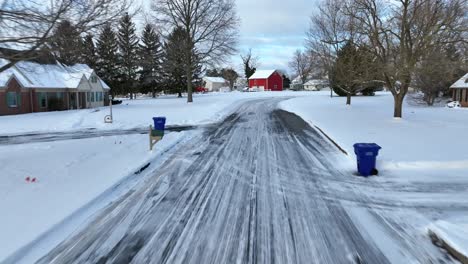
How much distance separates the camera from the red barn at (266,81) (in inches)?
3479

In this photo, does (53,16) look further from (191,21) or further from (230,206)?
(191,21)

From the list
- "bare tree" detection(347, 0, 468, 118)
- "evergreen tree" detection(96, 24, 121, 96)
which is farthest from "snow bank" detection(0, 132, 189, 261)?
"evergreen tree" detection(96, 24, 121, 96)

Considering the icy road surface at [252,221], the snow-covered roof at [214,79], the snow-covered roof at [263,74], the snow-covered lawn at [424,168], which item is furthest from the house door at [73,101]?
the snow-covered roof at [214,79]

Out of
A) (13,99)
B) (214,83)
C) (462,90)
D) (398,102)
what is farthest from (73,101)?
(214,83)

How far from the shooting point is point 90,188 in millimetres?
7695

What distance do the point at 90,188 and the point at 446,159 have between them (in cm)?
981

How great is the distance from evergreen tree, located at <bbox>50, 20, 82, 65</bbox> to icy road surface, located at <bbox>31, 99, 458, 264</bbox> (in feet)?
12.8

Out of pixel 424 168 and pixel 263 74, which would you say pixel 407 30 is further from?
pixel 263 74

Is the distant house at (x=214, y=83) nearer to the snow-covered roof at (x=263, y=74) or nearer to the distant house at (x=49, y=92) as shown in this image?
the snow-covered roof at (x=263, y=74)

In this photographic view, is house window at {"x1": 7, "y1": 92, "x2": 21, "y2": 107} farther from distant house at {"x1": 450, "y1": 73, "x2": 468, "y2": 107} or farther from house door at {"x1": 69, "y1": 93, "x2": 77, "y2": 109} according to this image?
distant house at {"x1": 450, "y1": 73, "x2": 468, "y2": 107}

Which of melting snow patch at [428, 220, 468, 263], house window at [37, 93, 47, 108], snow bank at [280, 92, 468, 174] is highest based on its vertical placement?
house window at [37, 93, 47, 108]

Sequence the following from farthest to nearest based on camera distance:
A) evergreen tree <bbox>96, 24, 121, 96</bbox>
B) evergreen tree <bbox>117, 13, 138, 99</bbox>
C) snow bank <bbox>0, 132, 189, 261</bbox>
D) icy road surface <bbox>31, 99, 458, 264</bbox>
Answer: evergreen tree <bbox>117, 13, 138, 99</bbox>, evergreen tree <bbox>96, 24, 121, 96</bbox>, snow bank <bbox>0, 132, 189, 261</bbox>, icy road surface <bbox>31, 99, 458, 264</bbox>

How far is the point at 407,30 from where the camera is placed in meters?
19.5

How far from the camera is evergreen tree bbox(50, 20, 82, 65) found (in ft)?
27.1
